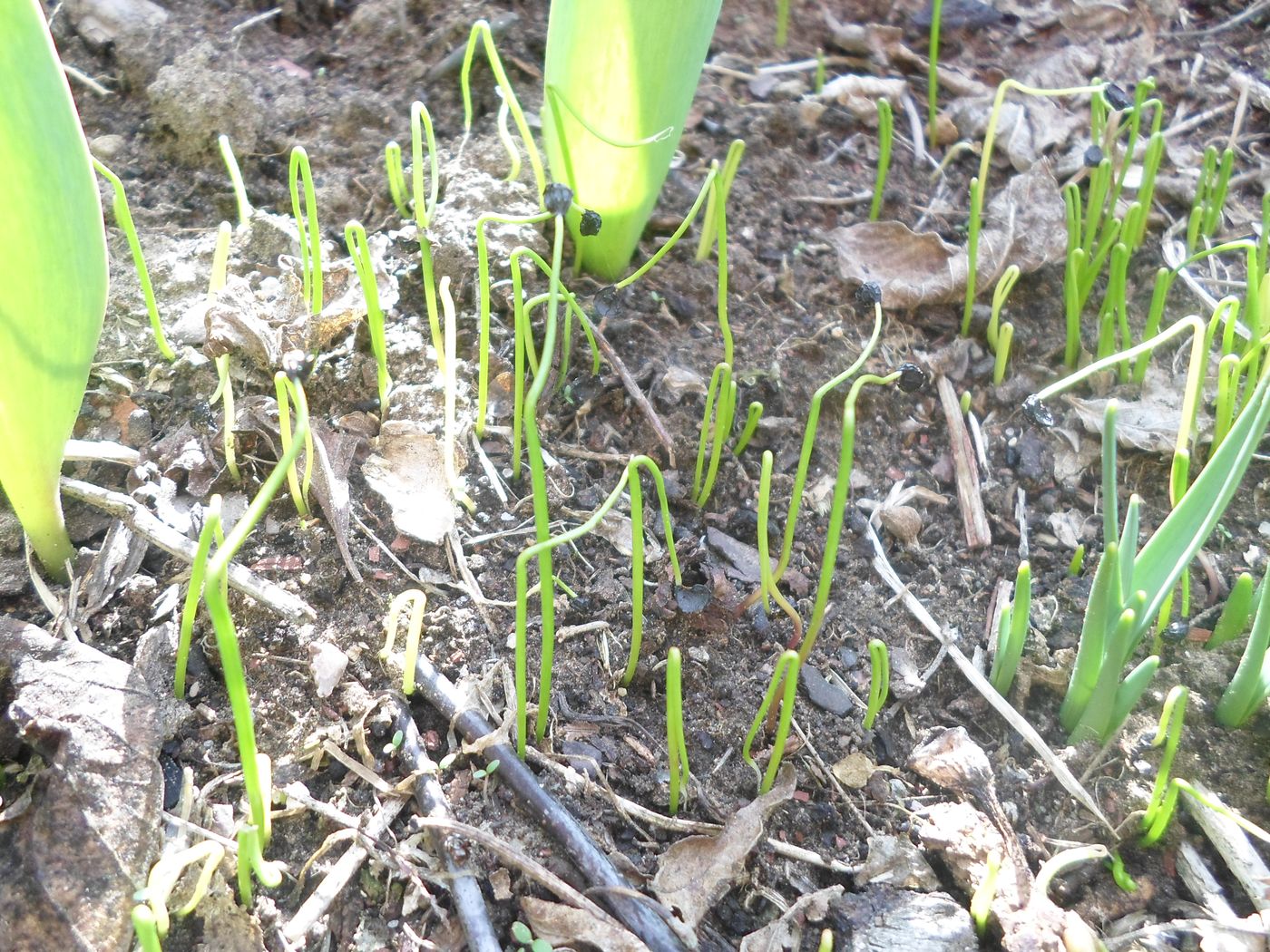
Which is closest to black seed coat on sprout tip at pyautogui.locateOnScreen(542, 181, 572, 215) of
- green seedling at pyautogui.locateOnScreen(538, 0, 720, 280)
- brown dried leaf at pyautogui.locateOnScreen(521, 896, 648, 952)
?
green seedling at pyautogui.locateOnScreen(538, 0, 720, 280)

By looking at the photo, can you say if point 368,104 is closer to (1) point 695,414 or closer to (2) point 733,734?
(1) point 695,414

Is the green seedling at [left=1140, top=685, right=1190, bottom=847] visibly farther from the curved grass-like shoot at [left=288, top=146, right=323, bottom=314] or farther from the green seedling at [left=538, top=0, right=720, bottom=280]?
the curved grass-like shoot at [left=288, top=146, right=323, bottom=314]

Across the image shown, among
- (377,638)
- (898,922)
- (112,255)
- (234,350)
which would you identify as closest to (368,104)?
(112,255)

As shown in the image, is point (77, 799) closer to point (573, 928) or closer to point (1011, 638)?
point (573, 928)

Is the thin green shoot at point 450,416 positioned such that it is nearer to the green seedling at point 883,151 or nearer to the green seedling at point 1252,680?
the green seedling at point 883,151

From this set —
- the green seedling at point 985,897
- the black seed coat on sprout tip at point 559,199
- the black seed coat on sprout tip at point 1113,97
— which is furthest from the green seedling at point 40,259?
the black seed coat on sprout tip at point 1113,97

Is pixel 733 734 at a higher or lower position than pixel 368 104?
lower
